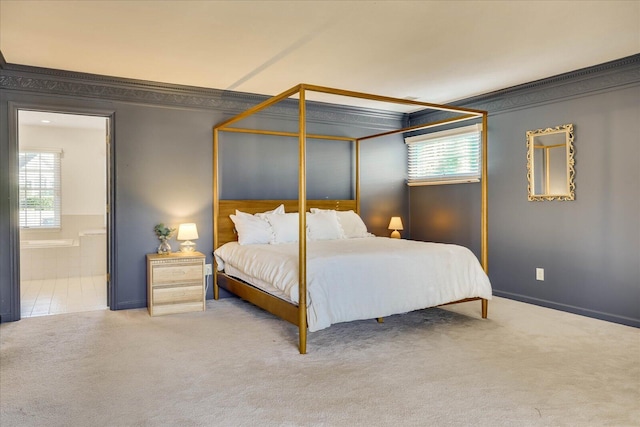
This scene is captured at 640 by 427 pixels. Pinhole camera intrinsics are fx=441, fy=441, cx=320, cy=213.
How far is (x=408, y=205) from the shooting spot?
20.9 ft

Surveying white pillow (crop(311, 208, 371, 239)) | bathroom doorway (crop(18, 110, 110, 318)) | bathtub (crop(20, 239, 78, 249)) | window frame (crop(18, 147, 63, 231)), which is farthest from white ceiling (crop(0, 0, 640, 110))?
window frame (crop(18, 147, 63, 231))

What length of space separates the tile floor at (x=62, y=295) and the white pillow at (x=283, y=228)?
196 centimetres

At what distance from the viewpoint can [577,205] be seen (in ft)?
14.1

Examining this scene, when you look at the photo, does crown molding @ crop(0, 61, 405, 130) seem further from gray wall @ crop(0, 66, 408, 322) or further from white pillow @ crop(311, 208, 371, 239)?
white pillow @ crop(311, 208, 371, 239)

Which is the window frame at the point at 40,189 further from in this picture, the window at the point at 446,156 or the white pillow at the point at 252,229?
the window at the point at 446,156

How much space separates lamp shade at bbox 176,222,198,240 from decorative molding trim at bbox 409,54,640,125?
11.7 ft

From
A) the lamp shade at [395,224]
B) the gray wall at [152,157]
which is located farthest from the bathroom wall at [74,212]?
the lamp shade at [395,224]

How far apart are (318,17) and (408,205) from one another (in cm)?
385

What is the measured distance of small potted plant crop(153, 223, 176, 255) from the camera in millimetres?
4621

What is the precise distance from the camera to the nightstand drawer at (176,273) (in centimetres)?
433

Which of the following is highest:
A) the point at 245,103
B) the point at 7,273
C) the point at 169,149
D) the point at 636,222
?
the point at 245,103

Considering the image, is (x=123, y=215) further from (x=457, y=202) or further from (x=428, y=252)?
(x=457, y=202)

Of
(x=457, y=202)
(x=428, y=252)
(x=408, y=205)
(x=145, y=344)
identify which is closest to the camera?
(x=145, y=344)

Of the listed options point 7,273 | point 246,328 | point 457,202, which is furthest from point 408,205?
point 7,273
